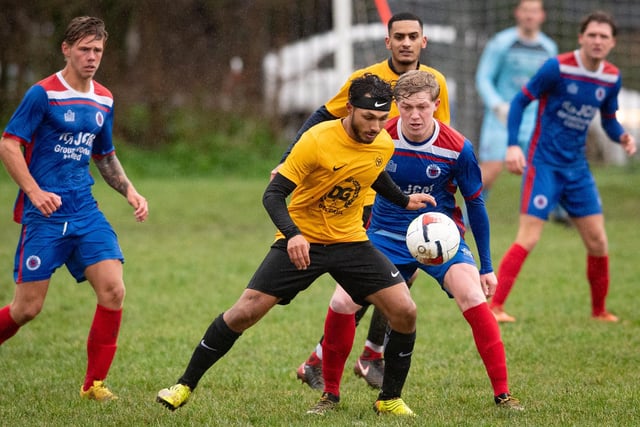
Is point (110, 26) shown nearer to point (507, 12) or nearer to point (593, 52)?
point (507, 12)

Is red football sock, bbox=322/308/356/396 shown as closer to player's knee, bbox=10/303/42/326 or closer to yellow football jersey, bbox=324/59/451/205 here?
yellow football jersey, bbox=324/59/451/205

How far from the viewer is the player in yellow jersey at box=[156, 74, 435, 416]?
5031mm

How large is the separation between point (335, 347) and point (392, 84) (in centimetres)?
159

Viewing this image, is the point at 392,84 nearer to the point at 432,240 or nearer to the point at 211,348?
the point at 432,240

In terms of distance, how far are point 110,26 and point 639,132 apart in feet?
32.3

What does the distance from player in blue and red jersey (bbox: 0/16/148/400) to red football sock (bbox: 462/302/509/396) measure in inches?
78.8

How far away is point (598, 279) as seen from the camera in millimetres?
7871

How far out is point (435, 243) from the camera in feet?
17.2

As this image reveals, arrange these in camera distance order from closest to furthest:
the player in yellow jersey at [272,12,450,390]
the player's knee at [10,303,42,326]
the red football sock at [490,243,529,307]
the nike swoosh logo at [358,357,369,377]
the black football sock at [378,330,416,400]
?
the black football sock at [378,330,416,400] → the player's knee at [10,303,42,326] → the player in yellow jersey at [272,12,450,390] → the nike swoosh logo at [358,357,369,377] → the red football sock at [490,243,529,307]

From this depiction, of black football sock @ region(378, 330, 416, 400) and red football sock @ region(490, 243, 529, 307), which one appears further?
red football sock @ region(490, 243, 529, 307)

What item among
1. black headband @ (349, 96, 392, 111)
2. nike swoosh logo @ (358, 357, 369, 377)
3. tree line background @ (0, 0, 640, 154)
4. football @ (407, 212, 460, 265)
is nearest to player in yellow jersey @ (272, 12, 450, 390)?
nike swoosh logo @ (358, 357, 369, 377)

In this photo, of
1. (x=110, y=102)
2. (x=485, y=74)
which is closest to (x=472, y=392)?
(x=110, y=102)

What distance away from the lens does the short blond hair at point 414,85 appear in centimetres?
529

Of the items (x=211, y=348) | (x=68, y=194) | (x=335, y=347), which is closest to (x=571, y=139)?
(x=335, y=347)
